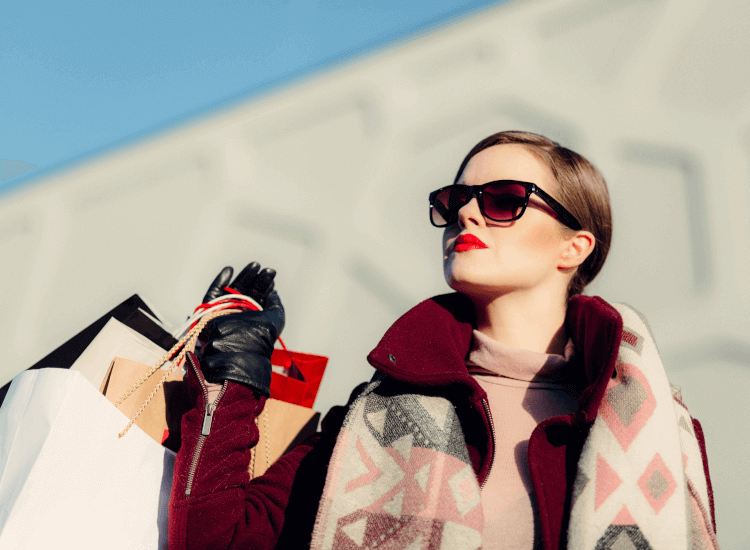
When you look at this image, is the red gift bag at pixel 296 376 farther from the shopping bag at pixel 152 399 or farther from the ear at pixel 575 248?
the ear at pixel 575 248

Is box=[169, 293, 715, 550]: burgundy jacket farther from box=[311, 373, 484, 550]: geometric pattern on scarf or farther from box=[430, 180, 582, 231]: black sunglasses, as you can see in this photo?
box=[430, 180, 582, 231]: black sunglasses

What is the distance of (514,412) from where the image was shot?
4.22 ft

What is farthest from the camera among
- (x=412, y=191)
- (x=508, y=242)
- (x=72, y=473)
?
(x=412, y=191)

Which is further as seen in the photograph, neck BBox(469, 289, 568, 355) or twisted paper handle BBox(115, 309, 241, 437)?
neck BBox(469, 289, 568, 355)

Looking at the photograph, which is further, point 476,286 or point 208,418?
point 476,286

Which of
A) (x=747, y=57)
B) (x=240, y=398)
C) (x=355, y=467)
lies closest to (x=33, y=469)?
(x=240, y=398)

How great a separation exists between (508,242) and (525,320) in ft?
0.78

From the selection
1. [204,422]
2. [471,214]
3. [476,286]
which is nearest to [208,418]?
[204,422]

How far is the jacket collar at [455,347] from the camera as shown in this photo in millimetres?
1184

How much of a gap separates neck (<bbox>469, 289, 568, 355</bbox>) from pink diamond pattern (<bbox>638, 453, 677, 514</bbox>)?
1.36 ft

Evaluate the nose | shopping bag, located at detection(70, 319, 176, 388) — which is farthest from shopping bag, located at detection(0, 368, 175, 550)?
the nose

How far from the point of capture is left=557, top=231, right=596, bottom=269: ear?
1.48m

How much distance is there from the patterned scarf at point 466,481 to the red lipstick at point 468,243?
41 centimetres

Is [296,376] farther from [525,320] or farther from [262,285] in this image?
[525,320]
